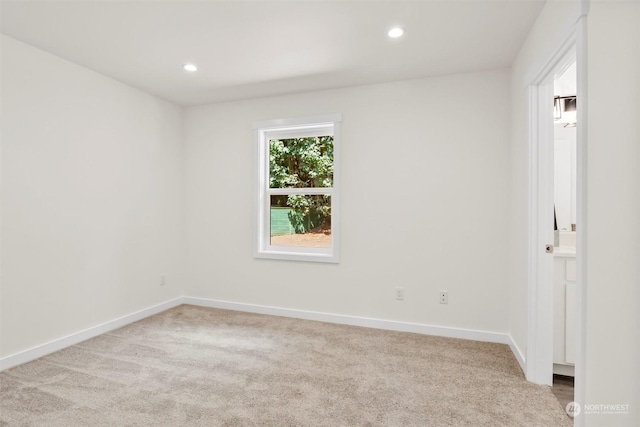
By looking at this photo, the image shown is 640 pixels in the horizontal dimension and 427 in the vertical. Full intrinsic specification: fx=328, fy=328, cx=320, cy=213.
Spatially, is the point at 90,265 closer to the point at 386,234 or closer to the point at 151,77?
the point at 151,77

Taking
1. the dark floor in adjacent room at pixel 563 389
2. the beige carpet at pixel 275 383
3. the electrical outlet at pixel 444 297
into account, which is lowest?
the dark floor in adjacent room at pixel 563 389

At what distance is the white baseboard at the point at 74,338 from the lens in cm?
245

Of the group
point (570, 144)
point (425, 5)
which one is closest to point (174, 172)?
point (425, 5)

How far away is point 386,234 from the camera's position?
3270mm

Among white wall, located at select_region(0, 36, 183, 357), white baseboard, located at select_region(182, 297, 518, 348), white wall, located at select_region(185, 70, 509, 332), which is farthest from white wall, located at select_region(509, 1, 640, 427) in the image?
white wall, located at select_region(0, 36, 183, 357)

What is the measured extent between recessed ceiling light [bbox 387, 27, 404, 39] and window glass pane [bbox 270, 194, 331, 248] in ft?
5.72

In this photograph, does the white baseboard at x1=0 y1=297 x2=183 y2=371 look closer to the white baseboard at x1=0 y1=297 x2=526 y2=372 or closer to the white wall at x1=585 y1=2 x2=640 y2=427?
the white baseboard at x1=0 y1=297 x2=526 y2=372

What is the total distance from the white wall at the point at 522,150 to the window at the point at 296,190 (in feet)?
5.40

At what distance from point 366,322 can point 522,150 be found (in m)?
2.08

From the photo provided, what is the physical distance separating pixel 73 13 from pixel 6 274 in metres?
1.91

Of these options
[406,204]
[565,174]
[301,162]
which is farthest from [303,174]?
[565,174]

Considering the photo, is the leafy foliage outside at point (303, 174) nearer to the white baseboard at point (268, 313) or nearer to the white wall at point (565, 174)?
the white baseboard at point (268, 313)

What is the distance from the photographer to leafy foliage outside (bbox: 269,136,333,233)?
3.64 m

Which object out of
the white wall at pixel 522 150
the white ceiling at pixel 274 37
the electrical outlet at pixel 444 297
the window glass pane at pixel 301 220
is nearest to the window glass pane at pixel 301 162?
the window glass pane at pixel 301 220
